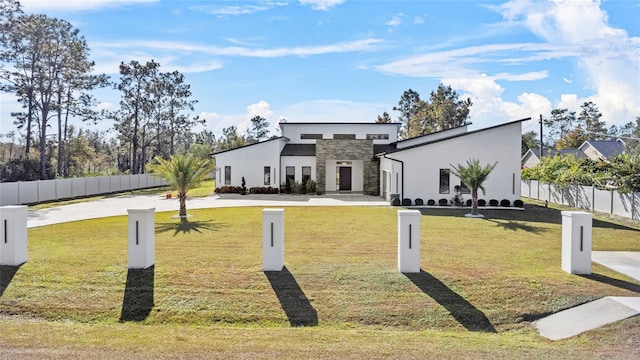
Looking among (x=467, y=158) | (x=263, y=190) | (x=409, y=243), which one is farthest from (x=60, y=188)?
(x=409, y=243)

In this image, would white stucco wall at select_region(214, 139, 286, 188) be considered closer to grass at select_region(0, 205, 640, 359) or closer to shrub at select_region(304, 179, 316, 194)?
shrub at select_region(304, 179, 316, 194)

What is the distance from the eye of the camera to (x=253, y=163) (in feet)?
119

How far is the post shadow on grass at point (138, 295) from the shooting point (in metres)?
7.46

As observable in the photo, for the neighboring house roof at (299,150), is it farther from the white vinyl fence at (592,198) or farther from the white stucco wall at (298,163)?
the white vinyl fence at (592,198)

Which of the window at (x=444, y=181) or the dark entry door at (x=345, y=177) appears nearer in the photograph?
the window at (x=444, y=181)

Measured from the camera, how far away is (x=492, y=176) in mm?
25766

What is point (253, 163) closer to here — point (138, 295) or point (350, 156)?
point (350, 156)

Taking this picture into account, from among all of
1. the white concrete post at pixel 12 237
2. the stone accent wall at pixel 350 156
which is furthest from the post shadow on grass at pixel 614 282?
the stone accent wall at pixel 350 156

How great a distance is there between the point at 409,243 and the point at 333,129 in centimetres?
3311

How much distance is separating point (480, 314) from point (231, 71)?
1674 cm

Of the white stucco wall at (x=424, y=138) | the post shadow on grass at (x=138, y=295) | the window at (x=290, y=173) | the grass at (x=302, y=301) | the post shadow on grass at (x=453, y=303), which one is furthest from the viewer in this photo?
the window at (x=290, y=173)

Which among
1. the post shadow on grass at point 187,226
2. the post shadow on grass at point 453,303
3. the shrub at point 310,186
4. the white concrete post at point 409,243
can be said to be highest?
the shrub at point 310,186

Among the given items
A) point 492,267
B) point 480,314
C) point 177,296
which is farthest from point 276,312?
point 492,267

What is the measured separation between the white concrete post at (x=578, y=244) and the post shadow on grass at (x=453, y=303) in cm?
327
